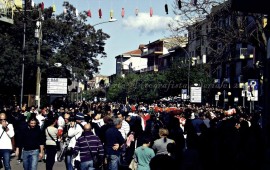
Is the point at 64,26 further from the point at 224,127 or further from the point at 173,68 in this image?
the point at 224,127

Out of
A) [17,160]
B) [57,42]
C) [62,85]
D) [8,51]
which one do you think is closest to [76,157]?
[17,160]

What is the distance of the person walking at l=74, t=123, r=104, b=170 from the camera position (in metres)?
13.4

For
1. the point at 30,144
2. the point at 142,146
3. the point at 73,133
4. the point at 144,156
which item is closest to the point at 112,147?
the point at 73,133

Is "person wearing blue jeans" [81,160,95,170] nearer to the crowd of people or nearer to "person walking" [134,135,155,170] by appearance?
the crowd of people

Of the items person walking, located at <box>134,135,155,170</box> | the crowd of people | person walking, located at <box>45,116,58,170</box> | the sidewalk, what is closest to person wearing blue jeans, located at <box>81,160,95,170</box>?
the crowd of people

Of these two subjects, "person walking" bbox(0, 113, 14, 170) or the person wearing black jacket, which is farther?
"person walking" bbox(0, 113, 14, 170)

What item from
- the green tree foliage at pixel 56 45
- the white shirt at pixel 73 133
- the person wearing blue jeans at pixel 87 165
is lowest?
the person wearing blue jeans at pixel 87 165

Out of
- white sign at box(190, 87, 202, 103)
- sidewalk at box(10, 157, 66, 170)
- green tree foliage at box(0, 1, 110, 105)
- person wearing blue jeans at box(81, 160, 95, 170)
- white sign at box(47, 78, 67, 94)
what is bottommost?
sidewalk at box(10, 157, 66, 170)

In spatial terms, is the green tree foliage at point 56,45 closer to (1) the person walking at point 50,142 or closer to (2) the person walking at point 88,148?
(1) the person walking at point 50,142

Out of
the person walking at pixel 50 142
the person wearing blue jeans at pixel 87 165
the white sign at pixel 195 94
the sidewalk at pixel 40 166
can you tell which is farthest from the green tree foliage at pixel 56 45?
the person wearing blue jeans at pixel 87 165

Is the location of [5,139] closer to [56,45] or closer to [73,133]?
[73,133]

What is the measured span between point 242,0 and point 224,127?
270 cm

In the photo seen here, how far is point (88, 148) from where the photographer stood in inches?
525

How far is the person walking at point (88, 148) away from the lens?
43.9 feet
